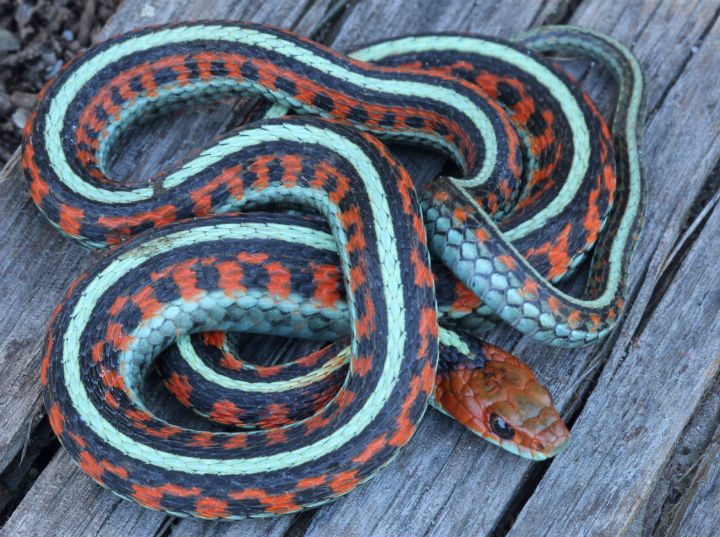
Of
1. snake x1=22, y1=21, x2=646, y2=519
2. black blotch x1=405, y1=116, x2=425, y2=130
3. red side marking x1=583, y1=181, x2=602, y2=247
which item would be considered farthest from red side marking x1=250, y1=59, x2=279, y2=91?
red side marking x1=583, y1=181, x2=602, y2=247

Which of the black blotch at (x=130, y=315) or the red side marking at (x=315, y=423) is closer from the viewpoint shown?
the red side marking at (x=315, y=423)

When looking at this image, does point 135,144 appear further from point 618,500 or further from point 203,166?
point 618,500

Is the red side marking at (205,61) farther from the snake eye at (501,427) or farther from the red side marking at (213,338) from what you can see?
the snake eye at (501,427)

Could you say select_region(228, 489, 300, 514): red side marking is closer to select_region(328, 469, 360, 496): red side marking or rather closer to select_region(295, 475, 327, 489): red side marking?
select_region(295, 475, 327, 489): red side marking

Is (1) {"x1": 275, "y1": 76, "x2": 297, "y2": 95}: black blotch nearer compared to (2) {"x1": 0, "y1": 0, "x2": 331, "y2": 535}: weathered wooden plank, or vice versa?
(2) {"x1": 0, "y1": 0, "x2": 331, "y2": 535}: weathered wooden plank

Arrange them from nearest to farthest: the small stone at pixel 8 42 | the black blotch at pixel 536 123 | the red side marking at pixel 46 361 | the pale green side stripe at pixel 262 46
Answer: the red side marking at pixel 46 361 < the pale green side stripe at pixel 262 46 < the black blotch at pixel 536 123 < the small stone at pixel 8 42

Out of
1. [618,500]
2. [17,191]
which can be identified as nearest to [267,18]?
[17,191]

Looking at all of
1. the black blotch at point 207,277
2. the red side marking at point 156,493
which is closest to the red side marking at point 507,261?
the black blotch at point 207,277
